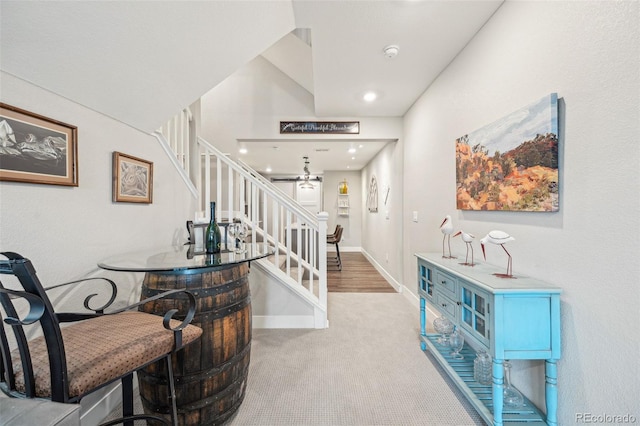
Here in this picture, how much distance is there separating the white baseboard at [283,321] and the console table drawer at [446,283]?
1.33 meters

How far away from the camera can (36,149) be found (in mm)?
1171

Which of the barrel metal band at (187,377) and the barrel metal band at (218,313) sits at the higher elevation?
the barrel metal band at (218,313)

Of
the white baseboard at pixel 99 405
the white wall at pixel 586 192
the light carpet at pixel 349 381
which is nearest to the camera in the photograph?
the white wall at pixel 586 192

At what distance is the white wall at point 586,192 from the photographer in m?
1.00

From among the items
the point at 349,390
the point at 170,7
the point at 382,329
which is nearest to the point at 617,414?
the point at 349,390

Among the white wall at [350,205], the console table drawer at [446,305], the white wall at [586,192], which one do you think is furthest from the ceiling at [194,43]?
the white wall at [350,205]

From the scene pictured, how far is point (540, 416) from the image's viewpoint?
54.4 inches

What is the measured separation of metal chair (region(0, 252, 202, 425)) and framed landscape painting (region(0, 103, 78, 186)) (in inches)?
18.2

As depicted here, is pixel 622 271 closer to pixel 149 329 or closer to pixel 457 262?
pixel 457 262

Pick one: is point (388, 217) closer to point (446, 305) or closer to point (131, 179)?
point (446, 305)

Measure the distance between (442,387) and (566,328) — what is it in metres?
0.87

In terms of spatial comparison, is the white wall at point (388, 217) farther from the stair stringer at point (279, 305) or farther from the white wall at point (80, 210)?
the white wall at point (80, 210)

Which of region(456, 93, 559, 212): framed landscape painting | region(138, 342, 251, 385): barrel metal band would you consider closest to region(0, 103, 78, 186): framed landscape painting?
region(138, 342, 251, 385): barrel metal band

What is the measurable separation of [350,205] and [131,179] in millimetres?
6311
